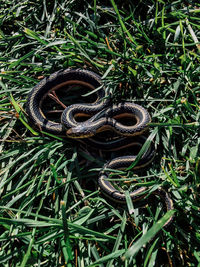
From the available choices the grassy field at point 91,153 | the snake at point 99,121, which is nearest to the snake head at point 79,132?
the snake at point 99,121

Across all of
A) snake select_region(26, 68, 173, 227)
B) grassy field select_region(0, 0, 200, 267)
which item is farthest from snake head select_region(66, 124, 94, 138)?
grassy field select_region(0, 0, 200, 267)

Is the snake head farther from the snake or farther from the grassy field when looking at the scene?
the grassy field

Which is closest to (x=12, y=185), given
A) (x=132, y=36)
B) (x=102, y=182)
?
(x=102, y=182)

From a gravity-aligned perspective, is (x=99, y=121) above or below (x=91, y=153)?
above

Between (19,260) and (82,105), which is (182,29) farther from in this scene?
(19,260)
